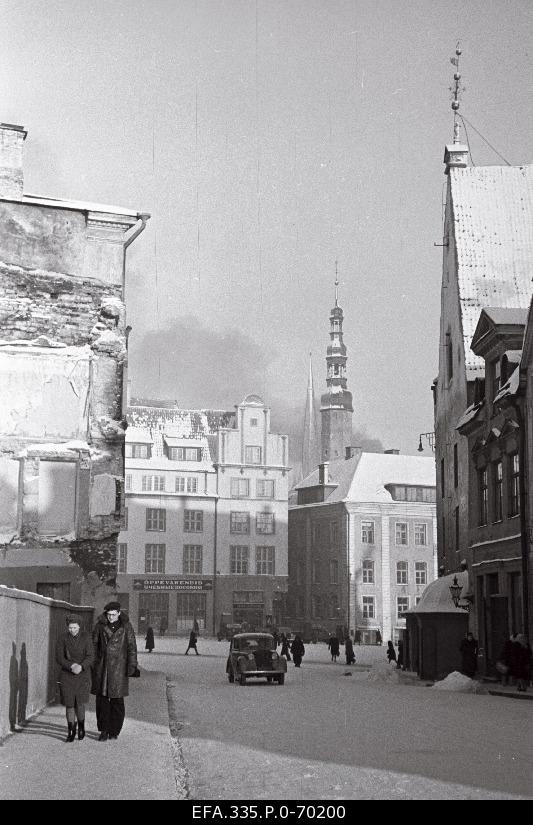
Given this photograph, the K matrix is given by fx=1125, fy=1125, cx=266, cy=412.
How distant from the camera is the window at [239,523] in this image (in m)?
78.1

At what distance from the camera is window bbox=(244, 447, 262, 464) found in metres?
79.3

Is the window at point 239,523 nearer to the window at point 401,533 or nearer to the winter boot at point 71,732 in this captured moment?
the window at point 401,533

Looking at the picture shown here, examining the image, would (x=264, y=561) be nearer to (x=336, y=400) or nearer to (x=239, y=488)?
(x=239, y=488)

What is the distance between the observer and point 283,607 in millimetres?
78250

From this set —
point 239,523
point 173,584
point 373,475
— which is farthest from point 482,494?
point 373,475

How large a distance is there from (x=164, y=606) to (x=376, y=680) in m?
40.6

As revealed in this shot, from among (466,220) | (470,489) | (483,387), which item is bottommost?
(470,489)

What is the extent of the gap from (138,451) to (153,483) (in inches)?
104

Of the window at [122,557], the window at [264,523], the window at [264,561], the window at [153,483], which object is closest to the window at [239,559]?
the window at [264,561]

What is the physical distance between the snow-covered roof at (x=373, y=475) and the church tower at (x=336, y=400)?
187ft

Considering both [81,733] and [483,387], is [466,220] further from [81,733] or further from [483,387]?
[81,733]

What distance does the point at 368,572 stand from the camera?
79438 mm
